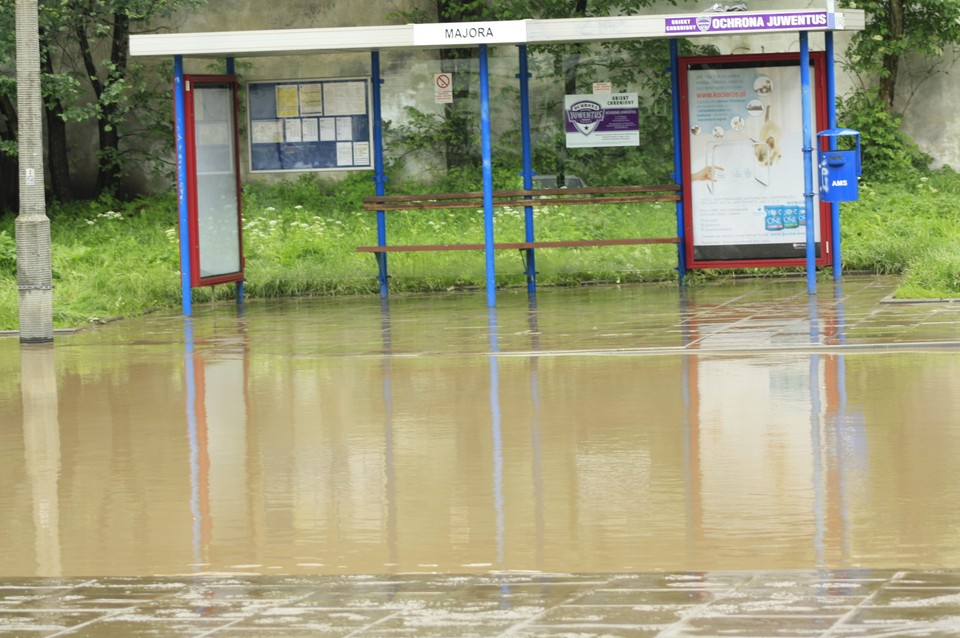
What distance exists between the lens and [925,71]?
Result: 26125mm

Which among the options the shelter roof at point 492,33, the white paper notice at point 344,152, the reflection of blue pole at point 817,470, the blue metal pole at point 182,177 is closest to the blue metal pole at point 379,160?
the white paper notice at point 344,152

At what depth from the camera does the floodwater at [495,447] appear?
21.2 feet

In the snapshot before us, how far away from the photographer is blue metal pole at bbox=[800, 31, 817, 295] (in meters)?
17.0

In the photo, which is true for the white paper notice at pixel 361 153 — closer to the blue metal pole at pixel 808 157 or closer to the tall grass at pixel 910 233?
the blue metal pole at pixel 808 157

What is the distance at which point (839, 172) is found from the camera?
17312 mm

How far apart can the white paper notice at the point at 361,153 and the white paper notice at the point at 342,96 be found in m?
0.38

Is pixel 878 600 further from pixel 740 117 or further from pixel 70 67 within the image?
pixel 70 67

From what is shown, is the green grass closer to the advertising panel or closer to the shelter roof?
the advertising panel

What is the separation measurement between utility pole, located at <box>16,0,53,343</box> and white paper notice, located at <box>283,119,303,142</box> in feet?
13.3

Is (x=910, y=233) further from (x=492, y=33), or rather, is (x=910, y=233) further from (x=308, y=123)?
(x=308, y=123)

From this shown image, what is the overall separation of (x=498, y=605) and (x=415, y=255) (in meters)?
14.4

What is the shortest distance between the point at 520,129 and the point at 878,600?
13.7 m

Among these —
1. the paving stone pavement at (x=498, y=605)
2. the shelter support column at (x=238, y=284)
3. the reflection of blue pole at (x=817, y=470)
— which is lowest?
the paving stone pavement at (x=498, y=605)

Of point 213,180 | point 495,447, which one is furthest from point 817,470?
→ point 213,180
